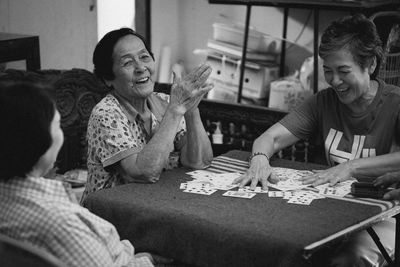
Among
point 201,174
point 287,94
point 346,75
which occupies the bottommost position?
point 287,94

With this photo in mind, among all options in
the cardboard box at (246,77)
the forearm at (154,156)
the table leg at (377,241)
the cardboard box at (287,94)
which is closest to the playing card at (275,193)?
the table leg at (377,241)

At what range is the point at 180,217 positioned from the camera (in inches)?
96.3

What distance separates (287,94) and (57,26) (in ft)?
5.73

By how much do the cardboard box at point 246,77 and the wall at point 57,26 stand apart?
103 centimetres

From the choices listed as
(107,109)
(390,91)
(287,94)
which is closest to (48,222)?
(107,109)

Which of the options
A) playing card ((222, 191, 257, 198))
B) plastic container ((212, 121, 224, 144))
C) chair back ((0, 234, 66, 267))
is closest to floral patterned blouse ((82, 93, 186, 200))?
playing card ((222, 191, 257, 198))

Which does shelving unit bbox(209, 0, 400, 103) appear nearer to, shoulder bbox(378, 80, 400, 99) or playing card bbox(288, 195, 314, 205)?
shoulder bbox(378, 80, 400, 99)

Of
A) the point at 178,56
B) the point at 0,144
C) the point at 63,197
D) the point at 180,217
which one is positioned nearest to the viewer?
the point at 0,144

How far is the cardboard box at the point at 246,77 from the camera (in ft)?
18.2

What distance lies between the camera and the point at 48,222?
1926 mm

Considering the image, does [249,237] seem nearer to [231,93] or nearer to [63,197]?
[63,197]

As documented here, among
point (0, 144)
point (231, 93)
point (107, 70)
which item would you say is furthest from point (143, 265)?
point (231, 93)

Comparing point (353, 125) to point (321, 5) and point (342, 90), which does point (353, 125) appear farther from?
point (321, 5)

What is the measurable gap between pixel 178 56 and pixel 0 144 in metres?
4.75
